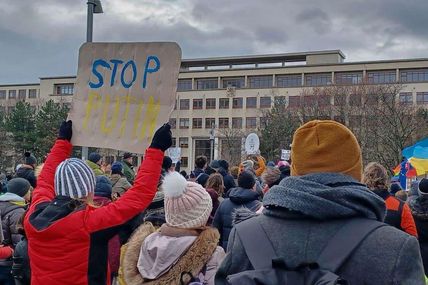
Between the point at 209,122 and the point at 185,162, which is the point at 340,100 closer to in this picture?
the point at 209,122

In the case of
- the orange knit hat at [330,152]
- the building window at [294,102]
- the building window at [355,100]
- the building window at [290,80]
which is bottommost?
the orange knit hat at [330,152]

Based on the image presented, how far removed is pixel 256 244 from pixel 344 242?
0.32m

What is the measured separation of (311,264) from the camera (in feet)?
5.95

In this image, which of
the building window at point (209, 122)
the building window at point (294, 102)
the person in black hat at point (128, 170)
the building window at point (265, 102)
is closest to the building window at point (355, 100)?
the building window at point (294, 102)

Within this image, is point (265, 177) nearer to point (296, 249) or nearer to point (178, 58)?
point (178, 58)

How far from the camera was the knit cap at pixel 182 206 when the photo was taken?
358 cm

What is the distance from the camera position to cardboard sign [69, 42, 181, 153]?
3.72 m

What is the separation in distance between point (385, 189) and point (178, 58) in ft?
9.50

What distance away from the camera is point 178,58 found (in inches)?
147

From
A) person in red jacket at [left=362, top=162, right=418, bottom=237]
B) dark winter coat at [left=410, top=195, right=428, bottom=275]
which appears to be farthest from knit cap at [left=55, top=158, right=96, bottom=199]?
dark winter coat at [left=410, top=195, right=428, bottom=275]

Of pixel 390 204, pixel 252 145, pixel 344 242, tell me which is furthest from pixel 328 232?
pixel 252 145

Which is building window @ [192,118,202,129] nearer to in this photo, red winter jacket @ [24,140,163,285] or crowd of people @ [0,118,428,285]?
crowd of people @ [0,118,428,285]

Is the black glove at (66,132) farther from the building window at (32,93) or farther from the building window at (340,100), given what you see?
the building window at (32,93)

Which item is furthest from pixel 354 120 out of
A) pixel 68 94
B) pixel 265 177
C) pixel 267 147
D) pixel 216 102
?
pixel 68 94
